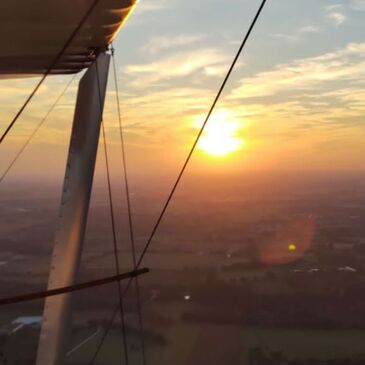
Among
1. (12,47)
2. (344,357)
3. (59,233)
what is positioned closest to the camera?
(12,47)

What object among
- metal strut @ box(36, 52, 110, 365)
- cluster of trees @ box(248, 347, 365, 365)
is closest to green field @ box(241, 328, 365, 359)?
cluster of trees @ box(248, 347, 365, 365)

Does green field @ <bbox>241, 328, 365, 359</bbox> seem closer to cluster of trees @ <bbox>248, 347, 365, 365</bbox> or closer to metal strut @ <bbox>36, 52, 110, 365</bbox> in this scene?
cluster of trees @ <bbox>248, 347, 365, 365</bbox>

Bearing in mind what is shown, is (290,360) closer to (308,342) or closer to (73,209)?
(308,342)

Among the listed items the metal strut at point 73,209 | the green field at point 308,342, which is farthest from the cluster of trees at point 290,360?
the metal strut at point 73,209

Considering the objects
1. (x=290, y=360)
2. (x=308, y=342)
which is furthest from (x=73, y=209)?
(x=308, y=342)

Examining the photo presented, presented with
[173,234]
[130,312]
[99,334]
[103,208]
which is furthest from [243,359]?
[103,208]

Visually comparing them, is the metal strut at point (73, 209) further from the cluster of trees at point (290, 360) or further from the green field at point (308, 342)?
the green field at point (308, 342)

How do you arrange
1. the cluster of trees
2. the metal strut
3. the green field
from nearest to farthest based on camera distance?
the metal strut < the cluster of trees < the green field

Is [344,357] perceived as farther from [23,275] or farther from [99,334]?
[23,275]

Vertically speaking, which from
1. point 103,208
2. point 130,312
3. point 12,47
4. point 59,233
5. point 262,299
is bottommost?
point 103,208
